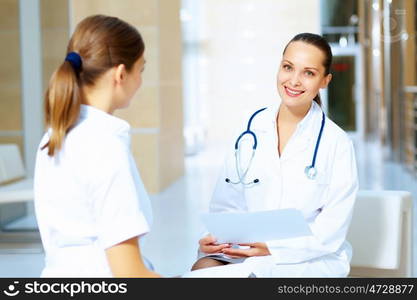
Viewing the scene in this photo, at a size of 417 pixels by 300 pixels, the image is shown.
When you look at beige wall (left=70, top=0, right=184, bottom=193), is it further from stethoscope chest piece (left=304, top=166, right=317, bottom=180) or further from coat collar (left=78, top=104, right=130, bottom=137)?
coat collar (left=78, top=104, right=130, bottom=137)

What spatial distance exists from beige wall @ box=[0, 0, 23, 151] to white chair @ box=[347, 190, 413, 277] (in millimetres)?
4220

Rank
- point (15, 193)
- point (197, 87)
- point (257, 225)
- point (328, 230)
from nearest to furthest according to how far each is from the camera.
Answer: point (257, 225) → point (328, 230) → point (15, 193) → point (197, 87)

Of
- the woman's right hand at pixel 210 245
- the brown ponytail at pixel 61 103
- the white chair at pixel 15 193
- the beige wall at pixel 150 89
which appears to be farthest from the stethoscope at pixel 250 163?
the beige wall at pixel 150 89

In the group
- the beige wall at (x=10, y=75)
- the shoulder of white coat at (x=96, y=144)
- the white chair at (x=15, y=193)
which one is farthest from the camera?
the beige wall at (x=10, y=75)

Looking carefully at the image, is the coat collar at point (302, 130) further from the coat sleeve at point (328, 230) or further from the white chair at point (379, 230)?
the white chair at point (379, 230)

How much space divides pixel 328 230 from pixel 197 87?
49.4 feet

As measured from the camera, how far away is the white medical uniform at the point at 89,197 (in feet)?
5.13

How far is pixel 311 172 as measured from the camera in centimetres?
224

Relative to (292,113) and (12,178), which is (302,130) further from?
(12,178)

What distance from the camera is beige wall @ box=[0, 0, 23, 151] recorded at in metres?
6.02

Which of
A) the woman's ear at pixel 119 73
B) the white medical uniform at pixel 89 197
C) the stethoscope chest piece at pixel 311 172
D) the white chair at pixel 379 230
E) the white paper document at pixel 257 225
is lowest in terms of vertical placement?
the white chair at pixel 379 230

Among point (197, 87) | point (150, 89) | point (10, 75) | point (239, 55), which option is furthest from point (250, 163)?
point (197, 87)

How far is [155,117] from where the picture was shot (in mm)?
8102

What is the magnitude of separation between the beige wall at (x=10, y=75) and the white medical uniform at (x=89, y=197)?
182 inches
